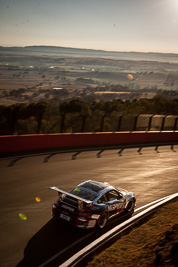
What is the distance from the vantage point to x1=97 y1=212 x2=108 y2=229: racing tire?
9133 mm

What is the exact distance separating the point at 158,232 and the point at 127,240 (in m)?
0.97

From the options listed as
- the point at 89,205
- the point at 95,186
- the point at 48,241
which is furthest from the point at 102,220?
the point at 48,241

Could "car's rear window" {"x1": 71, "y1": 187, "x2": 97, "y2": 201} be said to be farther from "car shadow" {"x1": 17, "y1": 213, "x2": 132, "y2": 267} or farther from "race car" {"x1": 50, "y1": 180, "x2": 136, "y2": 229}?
"car shadow" {"x1": 17, "y1": 213, "x2": 132, "y2": 267}

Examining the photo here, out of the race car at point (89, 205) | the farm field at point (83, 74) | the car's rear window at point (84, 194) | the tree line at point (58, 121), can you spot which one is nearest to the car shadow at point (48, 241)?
the race car at point (89, 205)

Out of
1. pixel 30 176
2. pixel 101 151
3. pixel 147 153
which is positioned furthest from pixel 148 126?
pixel 30 176

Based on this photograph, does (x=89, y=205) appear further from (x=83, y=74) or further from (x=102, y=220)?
(x=83, y=74)

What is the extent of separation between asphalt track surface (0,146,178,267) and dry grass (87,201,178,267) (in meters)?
0.89

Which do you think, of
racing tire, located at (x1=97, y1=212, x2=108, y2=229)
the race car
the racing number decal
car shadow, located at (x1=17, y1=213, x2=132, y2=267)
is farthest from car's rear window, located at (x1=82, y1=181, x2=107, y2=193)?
car shadow, located at (x1=17, y1=213, x2=132, y2=267)

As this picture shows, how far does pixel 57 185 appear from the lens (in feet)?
42.1

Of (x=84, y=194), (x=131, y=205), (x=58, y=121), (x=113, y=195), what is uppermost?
(x=84, y=194)

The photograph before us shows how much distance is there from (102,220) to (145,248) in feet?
6.52

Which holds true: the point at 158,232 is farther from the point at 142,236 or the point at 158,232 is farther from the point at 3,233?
the point at 3,233

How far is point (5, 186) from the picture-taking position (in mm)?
12367

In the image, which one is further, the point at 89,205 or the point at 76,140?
the point at 76,140
